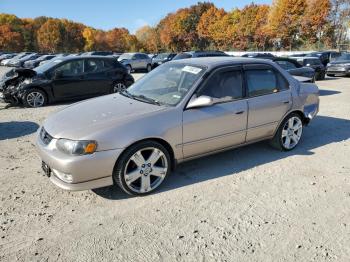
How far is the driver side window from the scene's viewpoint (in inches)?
391

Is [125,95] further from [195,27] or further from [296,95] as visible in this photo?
[195,27]

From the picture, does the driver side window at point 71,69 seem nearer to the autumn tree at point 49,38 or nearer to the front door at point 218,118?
the front door at point 218,118

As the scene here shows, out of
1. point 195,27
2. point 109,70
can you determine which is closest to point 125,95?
point 109,70

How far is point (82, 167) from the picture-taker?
359cm

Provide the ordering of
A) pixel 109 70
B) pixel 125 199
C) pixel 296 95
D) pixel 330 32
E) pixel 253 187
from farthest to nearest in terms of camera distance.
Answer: pixel 330 32 < pixel 109 70 < pixel 296 95 < pixel 253 187 < pixel 125 199

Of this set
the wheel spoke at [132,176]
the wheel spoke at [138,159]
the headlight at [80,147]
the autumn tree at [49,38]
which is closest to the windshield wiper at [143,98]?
the wheel spoke at [138,159]

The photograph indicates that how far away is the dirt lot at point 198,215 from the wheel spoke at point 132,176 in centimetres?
23

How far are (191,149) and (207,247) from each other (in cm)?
155

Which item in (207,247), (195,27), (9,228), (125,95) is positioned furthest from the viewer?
(195,27)

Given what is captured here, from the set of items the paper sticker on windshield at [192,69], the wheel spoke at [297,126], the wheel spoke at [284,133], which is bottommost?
the wheel spoke at [284,133]

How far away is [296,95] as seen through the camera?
557 cm

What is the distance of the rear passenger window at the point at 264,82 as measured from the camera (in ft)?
16.4

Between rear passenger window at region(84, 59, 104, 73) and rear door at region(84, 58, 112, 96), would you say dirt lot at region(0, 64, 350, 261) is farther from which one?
rear passenger window at region(84, 59, 104, 73)

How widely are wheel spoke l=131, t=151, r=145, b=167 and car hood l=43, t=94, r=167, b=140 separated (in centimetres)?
40
